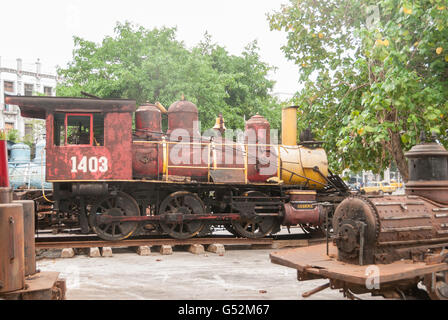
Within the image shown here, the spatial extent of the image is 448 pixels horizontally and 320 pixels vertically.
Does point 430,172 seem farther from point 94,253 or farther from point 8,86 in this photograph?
point 8,86

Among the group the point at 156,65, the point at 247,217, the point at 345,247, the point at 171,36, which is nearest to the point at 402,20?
the point at 345,247

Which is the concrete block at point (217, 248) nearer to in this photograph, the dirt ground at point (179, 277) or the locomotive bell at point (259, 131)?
the dirt ground at point (179, 277)

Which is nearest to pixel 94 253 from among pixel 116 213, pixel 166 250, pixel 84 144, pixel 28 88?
pixel 116 213

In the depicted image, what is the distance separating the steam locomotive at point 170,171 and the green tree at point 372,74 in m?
0.99

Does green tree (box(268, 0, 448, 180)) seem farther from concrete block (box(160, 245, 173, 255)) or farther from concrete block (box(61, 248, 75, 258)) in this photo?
concrete block (box(61, 248, 75, 258))

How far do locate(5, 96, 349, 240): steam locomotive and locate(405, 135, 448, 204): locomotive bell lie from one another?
473cm

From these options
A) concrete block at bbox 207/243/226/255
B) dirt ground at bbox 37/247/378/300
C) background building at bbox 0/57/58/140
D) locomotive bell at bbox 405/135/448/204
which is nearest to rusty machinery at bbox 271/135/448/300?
locomotive bell at bbox 405/135/448/204

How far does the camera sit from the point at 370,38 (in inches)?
300

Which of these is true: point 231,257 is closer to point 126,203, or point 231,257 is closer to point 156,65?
point 126,203

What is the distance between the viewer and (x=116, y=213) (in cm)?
963

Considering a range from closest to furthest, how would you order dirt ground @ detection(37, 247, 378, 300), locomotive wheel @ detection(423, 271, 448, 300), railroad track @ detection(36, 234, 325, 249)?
locomotive wheel @ detection(423, 271, 448, 300) → dirt ground @ detection(37, 247, 378, 300) → railroad track @ detection(36, 234, 325, 249)

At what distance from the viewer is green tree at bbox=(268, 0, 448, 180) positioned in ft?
24.3

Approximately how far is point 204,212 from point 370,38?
5221 millimetres

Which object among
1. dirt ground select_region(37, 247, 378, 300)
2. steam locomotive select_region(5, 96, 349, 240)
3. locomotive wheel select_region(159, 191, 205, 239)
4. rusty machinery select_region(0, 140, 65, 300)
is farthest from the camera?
locomotive wheel select_region(159, 191, 205, 239)
